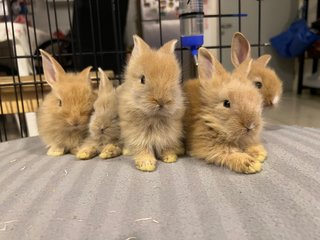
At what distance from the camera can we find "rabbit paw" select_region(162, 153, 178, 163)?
850 mm

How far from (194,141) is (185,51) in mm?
581

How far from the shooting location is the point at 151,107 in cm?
73

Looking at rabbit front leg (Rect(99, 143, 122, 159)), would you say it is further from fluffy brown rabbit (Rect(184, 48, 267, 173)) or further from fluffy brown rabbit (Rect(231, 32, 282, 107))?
fluffy brown rabbit (Rect(231, 32, 282, 107))

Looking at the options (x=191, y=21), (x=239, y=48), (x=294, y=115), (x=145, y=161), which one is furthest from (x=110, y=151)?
(x=294, y=115)

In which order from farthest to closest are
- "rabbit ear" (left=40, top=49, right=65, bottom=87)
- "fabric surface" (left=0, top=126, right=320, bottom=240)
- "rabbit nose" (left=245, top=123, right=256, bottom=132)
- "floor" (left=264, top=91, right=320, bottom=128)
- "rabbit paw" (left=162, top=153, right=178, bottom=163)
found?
1. "floor" (left=264, top=91, right=320, bottom=128)
2. "rabbit ear" (left=40, top=49, right=65, bottom=87)
3. "rabbit paw" (left=162, top=153, right=178, bottom=163)
4. "rabbit nose" (left=245, top=123, right=256, bottom=132)
5. "fabric surface" (left=0, top=126, right=320, bottom=240)

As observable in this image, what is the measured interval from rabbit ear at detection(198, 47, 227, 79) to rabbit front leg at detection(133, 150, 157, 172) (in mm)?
254

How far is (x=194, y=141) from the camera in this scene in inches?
32.9

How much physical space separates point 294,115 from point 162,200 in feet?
5.53

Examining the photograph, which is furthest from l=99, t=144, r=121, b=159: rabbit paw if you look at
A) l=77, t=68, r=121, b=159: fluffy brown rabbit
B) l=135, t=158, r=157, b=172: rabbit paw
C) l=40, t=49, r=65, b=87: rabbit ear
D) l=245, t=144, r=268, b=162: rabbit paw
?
l=245, t=144, r=268, b=162: rabbit paw

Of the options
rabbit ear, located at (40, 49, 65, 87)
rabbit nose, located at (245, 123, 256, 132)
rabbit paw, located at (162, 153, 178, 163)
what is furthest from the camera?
rabbit ear, located at (40, 49, 65, 87)

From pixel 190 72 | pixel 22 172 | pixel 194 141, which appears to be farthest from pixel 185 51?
pixel 22 172

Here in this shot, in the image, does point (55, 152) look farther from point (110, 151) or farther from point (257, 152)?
point (257, 152)

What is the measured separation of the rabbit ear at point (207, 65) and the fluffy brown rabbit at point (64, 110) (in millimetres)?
330

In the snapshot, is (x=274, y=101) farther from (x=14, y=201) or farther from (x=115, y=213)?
(x=14, y=201)
